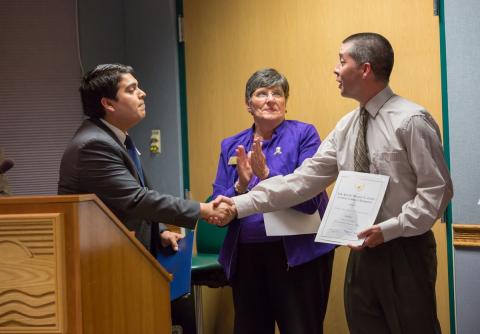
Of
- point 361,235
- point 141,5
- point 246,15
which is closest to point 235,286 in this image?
point 361,235

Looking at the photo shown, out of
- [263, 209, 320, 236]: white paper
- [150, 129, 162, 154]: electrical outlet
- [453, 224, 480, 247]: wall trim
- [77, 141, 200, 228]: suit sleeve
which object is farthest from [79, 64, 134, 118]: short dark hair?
[453, 224, 480, 247]: wall trim

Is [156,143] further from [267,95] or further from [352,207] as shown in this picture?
[352,207]

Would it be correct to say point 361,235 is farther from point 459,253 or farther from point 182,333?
point 182,333

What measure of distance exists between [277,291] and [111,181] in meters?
0.94

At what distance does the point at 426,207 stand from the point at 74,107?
287 cm

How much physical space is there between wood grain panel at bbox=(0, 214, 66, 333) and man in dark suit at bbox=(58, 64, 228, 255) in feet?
2.27

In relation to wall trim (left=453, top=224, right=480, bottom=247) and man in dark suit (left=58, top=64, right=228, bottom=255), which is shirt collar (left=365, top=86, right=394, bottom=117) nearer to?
man in dark suit (left=58, top=64, right=228, bottom=255)

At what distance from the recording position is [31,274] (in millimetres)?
1725

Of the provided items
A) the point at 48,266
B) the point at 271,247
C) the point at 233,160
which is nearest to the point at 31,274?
the point at 48,266

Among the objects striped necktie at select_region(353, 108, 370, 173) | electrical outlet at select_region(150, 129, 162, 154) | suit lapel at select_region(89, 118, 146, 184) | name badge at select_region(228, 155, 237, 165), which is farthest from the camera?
electrical outlet at select_region(150, 129, 162, 154)

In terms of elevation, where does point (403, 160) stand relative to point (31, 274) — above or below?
above

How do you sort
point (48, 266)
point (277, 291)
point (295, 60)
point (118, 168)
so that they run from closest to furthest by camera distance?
point (48, 266) → point (118, 168) → point (277, 291) → point (295, 60)

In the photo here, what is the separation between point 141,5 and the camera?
14.5ft

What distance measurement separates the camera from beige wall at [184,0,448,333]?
10.8 feet
